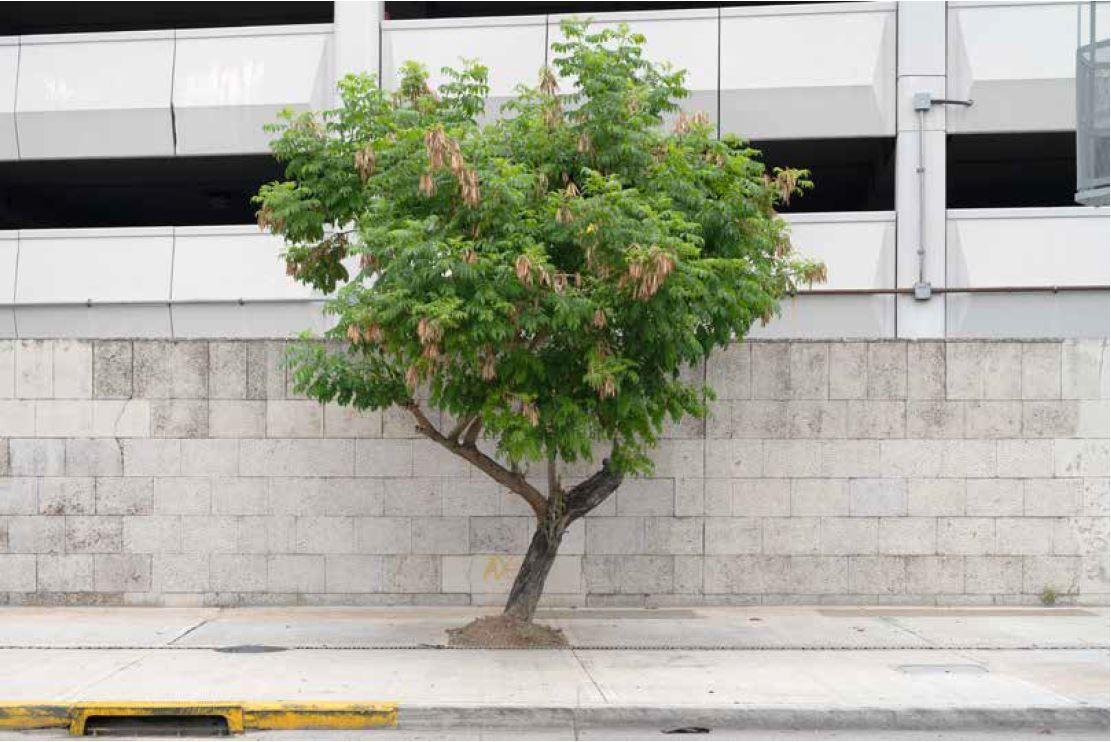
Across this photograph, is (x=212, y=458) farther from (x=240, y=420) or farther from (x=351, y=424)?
(x=351, y=424)

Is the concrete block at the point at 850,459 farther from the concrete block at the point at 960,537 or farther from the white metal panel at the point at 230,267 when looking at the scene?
the white metal panel at the point at 230,267

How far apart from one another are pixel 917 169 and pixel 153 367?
10.1 m

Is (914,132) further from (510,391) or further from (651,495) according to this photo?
(510,391)

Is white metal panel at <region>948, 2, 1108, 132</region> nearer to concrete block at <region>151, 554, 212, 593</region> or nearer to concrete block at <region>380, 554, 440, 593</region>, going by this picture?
concrete block at <region>380, 554, 440, 593</region>

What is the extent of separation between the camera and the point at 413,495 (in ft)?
44.4

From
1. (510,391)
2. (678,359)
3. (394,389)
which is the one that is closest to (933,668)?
(678,359)

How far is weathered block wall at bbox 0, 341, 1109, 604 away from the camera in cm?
1352

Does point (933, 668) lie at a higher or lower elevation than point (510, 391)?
lower

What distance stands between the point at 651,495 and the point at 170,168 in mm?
10073

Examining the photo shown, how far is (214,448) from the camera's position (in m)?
13.6

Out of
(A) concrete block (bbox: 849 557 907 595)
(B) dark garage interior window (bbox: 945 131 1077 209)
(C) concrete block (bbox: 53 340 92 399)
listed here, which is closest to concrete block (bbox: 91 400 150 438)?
(C) concrete block (bbox: 53 340 92 399)

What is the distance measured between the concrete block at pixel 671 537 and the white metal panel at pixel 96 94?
9089 millimetres

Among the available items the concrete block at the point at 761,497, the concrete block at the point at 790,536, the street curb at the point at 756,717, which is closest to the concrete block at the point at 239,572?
the concrete block at the point at 761,497

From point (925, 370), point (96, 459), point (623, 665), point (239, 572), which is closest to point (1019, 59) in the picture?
point (925, 370)
